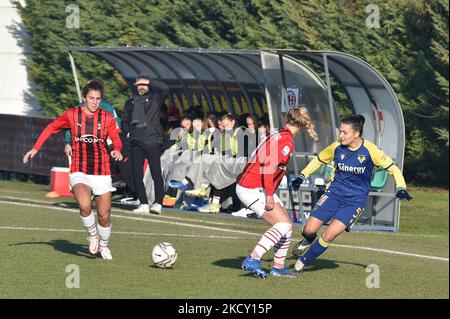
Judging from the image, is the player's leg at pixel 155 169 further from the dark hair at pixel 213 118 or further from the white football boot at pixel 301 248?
the white football boot at pixel 301 248

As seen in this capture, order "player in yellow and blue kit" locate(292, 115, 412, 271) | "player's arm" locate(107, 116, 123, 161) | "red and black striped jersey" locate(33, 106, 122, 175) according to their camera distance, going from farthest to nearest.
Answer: "player's arm" locate(107, 116, 123, 161) → "red and black striped jersey" locate(33, 106, 122, 175) → "player in yellow and blue kit" locate(292, 115, 412, 271)

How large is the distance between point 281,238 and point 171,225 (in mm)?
5847

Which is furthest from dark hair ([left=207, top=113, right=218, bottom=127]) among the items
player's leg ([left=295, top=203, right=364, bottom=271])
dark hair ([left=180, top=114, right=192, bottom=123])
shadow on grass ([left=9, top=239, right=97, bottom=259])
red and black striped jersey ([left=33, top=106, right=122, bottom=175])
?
player's leg ([left=295, top=203, right=364, bottom=271])

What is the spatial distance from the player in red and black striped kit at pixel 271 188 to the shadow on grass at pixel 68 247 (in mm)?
2199

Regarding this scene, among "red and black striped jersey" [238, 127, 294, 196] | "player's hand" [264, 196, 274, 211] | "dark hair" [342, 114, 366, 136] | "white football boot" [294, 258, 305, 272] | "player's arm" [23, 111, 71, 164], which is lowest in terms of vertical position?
"white football boot" [294, 258, 305, 272]

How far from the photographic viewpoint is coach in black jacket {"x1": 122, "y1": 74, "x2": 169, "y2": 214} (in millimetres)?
20281

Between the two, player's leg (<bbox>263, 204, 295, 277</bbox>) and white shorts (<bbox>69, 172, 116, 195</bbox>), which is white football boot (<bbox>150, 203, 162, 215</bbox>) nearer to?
white shorts (<bbox>69, 172, 116, 195</bbox>)

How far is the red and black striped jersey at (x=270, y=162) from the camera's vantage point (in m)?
13.1

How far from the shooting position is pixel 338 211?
45.2 feet

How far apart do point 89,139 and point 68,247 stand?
1.73 meters

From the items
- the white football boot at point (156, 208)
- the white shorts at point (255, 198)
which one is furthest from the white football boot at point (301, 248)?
the white football boot at point (156, 208)

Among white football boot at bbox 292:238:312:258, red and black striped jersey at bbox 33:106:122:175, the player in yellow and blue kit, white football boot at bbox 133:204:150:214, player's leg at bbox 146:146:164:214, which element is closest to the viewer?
the player in yellow and blue kit
